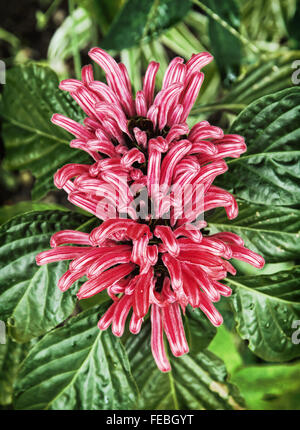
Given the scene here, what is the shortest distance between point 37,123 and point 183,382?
53 cm

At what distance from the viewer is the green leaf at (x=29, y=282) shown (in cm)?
55

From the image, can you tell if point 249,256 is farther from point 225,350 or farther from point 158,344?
point 225,350

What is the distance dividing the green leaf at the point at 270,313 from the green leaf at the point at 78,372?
0.66 feet

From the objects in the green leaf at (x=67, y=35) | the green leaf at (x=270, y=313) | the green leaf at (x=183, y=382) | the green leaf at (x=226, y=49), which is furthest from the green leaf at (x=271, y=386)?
the green leaf at (x=67, y=35)

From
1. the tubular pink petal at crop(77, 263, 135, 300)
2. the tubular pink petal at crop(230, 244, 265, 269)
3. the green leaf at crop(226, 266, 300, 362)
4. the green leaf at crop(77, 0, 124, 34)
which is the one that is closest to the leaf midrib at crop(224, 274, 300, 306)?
the green leaf at crop(226, 266, 300, 362)

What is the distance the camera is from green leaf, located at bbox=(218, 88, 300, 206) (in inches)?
20.4

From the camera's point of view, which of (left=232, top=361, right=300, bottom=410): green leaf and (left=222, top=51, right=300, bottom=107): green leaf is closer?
(left=222, top=51, right=300, bottom=107): green leaf

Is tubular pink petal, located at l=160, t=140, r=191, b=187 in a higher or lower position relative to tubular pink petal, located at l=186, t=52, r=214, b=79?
lower

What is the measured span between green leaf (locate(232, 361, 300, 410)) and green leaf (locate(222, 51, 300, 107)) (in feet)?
2.07

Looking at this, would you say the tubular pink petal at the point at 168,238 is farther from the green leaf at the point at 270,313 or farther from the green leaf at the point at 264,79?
the green leaf at the point at 264,79

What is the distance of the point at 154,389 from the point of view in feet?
2.18

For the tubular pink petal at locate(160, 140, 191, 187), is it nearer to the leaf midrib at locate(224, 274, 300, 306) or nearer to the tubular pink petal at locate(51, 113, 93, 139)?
the tubular pink petal at locate(51, 113, 93, 139)

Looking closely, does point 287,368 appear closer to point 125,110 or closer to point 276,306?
point 276,306

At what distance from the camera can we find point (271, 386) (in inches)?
34.6
